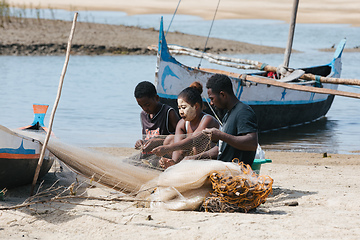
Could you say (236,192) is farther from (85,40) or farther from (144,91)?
(85,40)

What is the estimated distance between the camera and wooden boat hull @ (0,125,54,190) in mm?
4984

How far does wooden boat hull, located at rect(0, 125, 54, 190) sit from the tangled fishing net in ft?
3.35

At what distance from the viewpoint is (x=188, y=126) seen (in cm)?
475

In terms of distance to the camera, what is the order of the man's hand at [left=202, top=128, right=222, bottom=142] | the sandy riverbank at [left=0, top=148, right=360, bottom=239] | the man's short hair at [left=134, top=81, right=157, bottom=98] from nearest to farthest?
the sandy riverbank at [left=0, top=148, right=360, bottom=239] → the man's hand at [left=202, top=128, right=222, bottom=142] → the man's short hair at [left=134, top=81, right=157, bottom=98]

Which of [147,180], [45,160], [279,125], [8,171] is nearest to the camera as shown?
[147,180]

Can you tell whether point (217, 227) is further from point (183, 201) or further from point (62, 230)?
point (62, 230)

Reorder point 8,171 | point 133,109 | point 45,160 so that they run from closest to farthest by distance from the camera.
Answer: point 8,171, point 45,160, point 133,109

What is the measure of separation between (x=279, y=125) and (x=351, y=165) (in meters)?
4.33

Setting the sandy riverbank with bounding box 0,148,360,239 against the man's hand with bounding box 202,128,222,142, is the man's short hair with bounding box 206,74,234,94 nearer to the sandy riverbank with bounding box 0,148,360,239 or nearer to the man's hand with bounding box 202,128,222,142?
the man's hand with bounding box 202,128,222,142

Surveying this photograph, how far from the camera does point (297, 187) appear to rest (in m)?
5.64

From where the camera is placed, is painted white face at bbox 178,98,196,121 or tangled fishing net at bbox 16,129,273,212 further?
painted white face at bbox 178,98,196,121

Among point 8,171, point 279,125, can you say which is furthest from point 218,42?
point 8,171

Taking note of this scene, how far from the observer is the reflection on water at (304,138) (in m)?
9.89

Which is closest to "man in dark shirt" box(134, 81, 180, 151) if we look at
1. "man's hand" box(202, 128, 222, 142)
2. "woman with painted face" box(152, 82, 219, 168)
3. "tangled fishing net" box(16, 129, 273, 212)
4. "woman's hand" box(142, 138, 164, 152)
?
"woman's hand" box(142, 138, 164, 152)
